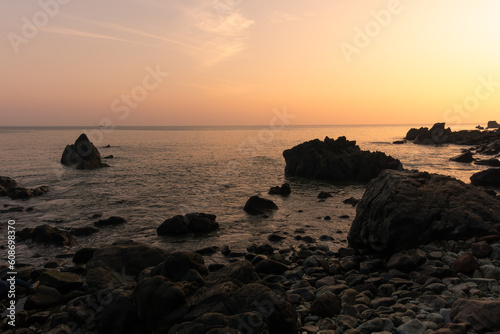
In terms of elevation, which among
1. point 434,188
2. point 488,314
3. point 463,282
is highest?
point 434,188

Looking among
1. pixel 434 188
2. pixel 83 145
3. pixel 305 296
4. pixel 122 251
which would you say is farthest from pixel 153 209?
pixel 83 145

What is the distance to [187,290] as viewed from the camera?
23.7 ft

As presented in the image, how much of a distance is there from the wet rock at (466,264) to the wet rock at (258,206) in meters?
13.2

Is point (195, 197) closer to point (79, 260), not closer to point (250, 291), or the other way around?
point (79, 260)

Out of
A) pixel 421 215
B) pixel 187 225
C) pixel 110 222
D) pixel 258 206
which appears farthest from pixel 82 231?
pixel 421 215

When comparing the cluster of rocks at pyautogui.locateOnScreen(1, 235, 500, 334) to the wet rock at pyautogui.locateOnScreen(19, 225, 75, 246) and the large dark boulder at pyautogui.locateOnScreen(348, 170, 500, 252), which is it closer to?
the large dark boulder at pyautogui.locateOnScreen(348, 170, 500, 252)

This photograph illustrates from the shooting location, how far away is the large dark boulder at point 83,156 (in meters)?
47.3

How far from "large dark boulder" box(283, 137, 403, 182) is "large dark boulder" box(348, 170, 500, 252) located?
24672 mm

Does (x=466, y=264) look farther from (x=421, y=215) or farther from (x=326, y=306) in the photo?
(x=326, y=306)

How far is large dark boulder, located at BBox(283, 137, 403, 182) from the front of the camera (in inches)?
1467

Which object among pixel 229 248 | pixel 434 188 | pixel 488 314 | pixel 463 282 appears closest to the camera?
pixel 488 314

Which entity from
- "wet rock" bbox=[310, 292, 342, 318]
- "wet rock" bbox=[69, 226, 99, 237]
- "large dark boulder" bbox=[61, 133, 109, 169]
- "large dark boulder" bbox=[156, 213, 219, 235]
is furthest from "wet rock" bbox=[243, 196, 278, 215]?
"large dark boulder" bbox=[61, 133, 109, 169]

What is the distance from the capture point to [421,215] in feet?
37.1

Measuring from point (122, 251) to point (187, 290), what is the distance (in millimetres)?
5783
